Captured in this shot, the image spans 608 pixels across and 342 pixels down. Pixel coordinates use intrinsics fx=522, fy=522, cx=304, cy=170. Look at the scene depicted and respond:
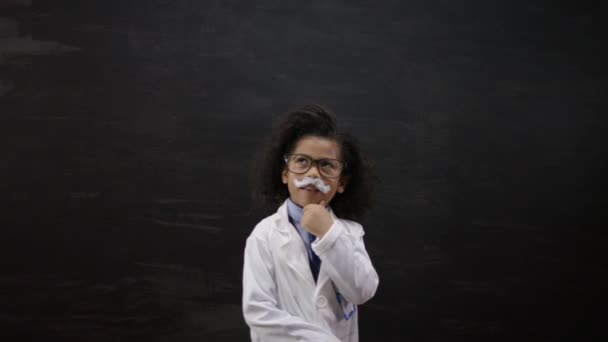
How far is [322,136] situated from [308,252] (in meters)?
0.24

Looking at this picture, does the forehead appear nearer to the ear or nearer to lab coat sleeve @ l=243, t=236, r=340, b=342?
Result: the ear

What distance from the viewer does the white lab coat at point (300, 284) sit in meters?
0.96

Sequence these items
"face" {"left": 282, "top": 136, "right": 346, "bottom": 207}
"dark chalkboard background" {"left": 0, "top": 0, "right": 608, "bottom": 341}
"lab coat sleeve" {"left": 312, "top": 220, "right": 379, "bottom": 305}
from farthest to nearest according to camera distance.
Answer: "dark chalkboard background" {"left": 0, "top": 0, "right": 608, "bottom": 341}
"face" {"left": 282, "top": 136, "right": 346, "bottom": 207}
"lab coat sleeve" {"left": 312, "top": 220, "right": 379, "bottom": 305}

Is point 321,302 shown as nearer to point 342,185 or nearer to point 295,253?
point 295,253

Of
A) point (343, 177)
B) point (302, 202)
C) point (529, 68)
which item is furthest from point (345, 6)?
point (302, 202)

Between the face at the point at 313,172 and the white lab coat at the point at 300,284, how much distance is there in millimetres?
61

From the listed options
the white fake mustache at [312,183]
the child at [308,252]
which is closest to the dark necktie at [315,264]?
the child at [308,252]

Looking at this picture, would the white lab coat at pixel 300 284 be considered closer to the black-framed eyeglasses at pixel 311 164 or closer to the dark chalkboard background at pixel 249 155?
the black-framed eyeglasses at pixel 311 164

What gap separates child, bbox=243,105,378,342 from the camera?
0.96 meters

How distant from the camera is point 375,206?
169 cm

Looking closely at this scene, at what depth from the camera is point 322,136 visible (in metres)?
1.09

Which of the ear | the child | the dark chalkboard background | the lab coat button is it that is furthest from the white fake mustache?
the dark chalkboard background

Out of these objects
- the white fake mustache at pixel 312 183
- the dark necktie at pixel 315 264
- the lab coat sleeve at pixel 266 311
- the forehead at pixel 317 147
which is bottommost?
the lab coat sleeve at pixel 266 311

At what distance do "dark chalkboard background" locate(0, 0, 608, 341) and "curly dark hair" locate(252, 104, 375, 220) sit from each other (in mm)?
484
